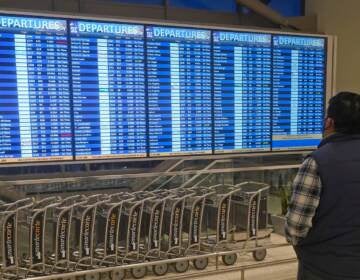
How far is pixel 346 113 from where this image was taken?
185cm

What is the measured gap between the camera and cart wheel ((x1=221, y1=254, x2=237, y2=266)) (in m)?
3.65

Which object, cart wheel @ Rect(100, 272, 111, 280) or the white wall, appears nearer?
cart wheel @ Rect(100, 272, 111, 280)

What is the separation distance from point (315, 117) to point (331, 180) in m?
2.38

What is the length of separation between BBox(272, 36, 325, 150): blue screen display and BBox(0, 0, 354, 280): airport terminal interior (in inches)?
0.4

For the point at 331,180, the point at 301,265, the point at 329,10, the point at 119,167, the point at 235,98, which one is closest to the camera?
the point at 331,180

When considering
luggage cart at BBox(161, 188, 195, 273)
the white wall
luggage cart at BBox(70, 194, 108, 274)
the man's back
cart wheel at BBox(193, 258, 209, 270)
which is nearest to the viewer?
the man's back

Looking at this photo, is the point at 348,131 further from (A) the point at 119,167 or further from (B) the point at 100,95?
(A) the point at 119,167

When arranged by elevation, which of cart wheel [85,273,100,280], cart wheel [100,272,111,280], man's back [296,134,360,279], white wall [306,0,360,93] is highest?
white wall [306,0,360,93]

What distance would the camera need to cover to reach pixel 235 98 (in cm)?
368

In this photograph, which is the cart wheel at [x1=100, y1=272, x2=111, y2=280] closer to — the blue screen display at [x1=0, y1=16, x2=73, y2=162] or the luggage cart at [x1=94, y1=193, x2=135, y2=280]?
the luggage cart at [x1=94, y1=193, x2=135, y2=280]

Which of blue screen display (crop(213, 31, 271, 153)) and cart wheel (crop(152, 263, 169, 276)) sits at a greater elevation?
blue screen display (crop(213, 31, 271, 153))

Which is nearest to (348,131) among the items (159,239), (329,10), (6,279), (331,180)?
(331,180)

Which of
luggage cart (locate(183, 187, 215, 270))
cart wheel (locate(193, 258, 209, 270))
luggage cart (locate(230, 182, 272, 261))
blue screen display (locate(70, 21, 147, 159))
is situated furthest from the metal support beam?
cart wheel (locate(193, 258, 209, 270))

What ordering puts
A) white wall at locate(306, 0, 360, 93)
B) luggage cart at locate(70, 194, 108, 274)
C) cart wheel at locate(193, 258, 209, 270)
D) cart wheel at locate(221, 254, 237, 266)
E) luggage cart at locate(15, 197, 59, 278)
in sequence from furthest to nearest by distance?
white wall at locate(306, 0, 360, 93), cart wheel at locate(221, 254, 237, 266), cart wheel at locate(193, 258, 209, 270), luggage cart at locate(70, 194, 108, 274), luggage cart at locate(15, 197, 59, 278)
